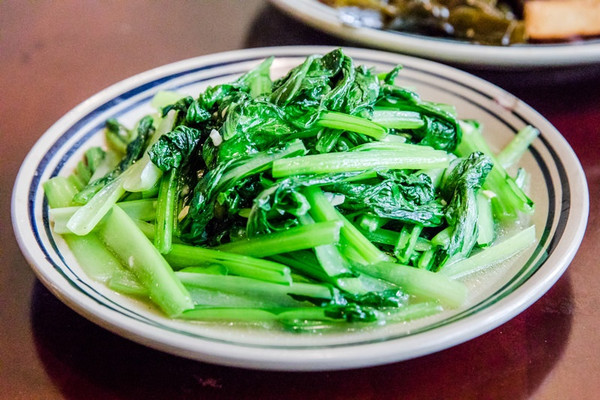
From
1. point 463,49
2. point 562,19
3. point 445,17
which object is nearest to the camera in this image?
point 463,49

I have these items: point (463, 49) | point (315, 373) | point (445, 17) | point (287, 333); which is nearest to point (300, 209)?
point (287, 333)

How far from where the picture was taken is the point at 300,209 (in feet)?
4.96

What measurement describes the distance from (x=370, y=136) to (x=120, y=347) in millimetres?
965

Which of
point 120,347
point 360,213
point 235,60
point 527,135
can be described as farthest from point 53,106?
point 527,135

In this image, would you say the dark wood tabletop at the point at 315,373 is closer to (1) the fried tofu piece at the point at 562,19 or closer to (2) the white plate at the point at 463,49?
(2) the white plate at the point at 463,49

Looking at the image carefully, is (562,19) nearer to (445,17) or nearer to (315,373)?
(445,17)

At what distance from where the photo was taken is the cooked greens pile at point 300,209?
4.85ft

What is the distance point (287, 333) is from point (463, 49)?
1771 millimetres

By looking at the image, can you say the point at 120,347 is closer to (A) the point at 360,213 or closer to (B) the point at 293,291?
(B) the point at 293,291

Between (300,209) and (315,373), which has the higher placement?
(300,209)

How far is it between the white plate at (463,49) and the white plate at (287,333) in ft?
0.62

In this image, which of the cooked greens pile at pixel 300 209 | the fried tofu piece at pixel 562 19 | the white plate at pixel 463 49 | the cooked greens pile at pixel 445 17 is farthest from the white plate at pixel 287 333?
the fried tofu piece at pixel 562 19

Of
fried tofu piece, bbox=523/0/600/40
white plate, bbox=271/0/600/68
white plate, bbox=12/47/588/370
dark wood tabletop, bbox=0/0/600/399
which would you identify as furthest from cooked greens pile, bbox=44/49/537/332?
fried tofu piece, bbox=523/0/600/40

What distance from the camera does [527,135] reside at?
210cm
